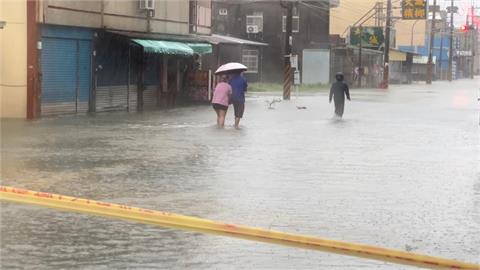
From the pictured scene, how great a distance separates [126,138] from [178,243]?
847 cm

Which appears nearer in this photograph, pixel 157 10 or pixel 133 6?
pixel 133 6

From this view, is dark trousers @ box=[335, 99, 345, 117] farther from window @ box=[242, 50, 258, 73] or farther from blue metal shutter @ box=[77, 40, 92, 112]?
window @ box=[242, 50, 258, 73]

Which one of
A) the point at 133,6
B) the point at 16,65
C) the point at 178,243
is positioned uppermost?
the point at 133,6

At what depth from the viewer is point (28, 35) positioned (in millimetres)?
17938

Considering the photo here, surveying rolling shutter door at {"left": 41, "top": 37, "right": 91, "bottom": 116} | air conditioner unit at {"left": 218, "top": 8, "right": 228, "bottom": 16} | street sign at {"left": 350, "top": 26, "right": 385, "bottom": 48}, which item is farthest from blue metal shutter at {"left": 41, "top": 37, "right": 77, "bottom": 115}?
street sign at {"left": 350, "top": 26, "right": 385, "bottom": 48}

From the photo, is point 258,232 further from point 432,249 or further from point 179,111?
point 179,111

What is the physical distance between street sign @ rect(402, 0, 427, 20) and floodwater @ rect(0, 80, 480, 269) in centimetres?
3341

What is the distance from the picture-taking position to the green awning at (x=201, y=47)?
2505cm

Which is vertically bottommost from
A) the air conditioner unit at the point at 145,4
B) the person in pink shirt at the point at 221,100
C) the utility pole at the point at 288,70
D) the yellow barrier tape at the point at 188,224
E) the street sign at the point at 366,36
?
the yellow barrier tape at the point at 188,224

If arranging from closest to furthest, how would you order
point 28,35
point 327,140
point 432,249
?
point 432,249
point 327,140
point 28,35

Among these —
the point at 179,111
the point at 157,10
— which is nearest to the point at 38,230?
the point at 179,111

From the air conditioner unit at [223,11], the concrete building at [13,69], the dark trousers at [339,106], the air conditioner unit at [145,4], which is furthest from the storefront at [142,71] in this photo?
the air conditioner unit at [223,11]

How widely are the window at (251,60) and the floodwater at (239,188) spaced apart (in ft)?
Answer: 110

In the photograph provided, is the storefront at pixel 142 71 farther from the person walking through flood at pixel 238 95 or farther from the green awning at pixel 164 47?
the person walking through flood at pixel 238 95
